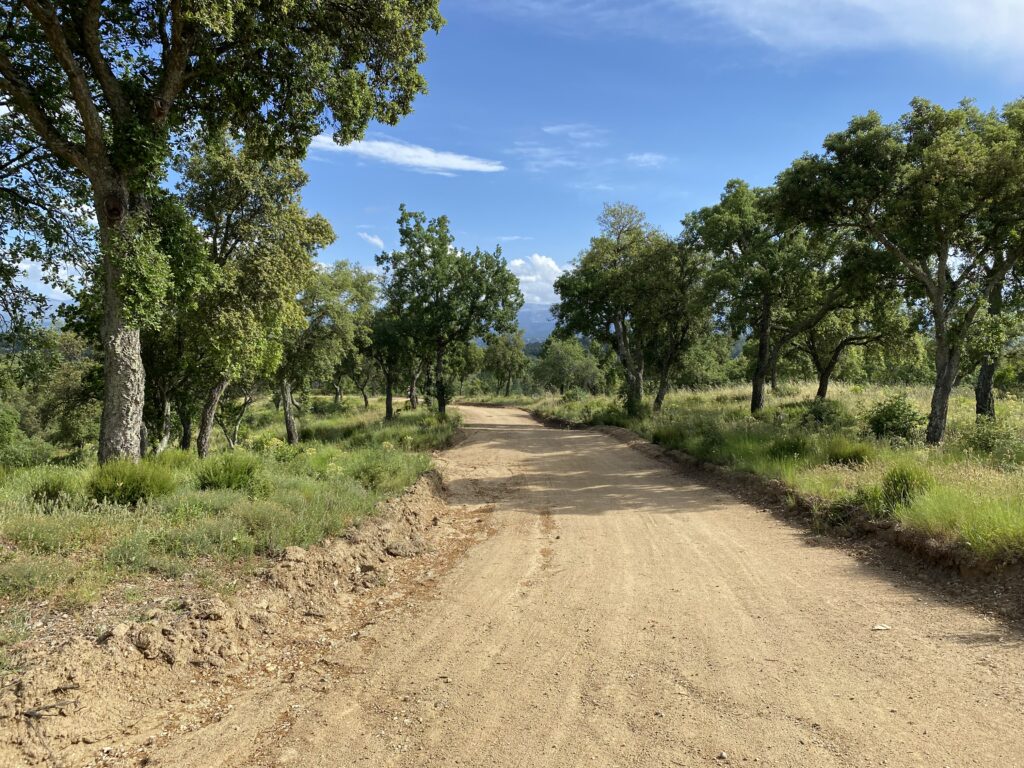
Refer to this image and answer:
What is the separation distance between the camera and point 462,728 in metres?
3.39

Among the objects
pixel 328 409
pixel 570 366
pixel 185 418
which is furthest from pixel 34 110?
pixel 570 366

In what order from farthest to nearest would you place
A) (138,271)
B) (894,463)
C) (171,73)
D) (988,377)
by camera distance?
(988,377) → (894,463) → (171,73) → (138,271)

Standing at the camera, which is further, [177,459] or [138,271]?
[177,459]

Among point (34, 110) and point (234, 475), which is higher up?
point (34, 110)

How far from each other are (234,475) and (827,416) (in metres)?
16.3

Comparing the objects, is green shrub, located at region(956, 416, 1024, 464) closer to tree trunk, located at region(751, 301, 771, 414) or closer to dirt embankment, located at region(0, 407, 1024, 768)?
dirt embankment, located at region(0, 407, 1024, 768)

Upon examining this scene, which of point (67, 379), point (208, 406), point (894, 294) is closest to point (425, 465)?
point (208, 406)

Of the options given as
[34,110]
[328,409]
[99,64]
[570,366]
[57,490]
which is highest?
[99,64]

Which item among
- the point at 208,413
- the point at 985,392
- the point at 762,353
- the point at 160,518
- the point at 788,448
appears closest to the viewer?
the point at 160,518

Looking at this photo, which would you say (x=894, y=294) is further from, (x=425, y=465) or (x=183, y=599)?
→ (x=183, y=599)

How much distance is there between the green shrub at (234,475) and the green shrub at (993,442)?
11.5 metres

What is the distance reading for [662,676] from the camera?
3879 mm

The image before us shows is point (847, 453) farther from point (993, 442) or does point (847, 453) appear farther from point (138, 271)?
point (138, 271)

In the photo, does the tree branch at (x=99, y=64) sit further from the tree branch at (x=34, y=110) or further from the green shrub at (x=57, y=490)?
the green shrub at (x=57, y=490)
